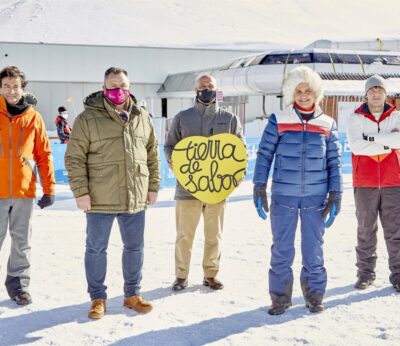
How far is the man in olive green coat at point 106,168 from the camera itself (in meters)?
3.80

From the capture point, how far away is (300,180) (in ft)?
12.9

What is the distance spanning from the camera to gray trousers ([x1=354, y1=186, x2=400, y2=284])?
4.50 m

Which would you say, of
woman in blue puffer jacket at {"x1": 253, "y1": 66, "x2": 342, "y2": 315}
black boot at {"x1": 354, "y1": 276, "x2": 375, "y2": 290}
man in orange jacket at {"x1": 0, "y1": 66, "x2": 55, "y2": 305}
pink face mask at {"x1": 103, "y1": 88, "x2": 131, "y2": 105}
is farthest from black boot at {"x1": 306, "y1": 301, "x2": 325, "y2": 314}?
man in orange jacket at {"x1": 0, "y1": 66, "x2": 55, "y2": 305}

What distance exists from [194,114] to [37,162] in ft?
4.33

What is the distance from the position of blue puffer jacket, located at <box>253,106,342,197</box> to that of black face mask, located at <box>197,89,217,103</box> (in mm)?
767

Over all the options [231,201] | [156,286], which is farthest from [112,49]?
[156,286]

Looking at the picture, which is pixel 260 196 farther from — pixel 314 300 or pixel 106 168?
pixel 106 168

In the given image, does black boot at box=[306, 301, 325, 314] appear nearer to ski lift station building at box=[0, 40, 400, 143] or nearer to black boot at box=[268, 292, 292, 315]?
black boot at box=[268, 292, 292, 315]

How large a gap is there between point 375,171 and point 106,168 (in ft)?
7.05

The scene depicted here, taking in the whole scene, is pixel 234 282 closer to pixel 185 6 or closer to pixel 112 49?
pixel 112 49

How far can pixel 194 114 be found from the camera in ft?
15.3

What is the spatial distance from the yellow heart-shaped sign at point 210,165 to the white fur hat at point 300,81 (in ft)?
2.85

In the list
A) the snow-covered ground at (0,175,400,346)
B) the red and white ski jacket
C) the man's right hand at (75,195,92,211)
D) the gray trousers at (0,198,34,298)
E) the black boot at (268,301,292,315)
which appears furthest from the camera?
the red and white ski jacket

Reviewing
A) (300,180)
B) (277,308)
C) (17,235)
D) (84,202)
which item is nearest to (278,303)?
(277,308)
